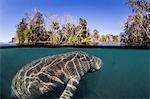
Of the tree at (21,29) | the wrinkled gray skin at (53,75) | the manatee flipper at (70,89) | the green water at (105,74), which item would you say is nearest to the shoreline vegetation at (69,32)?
the tree at (21,29)

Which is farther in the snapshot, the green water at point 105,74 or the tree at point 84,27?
the tree at point 84,27

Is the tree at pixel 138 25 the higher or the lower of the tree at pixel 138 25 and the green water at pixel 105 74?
the higher

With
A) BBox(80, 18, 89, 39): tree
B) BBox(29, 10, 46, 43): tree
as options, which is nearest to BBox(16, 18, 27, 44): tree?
BBox(29, 10, 46, 43): tree

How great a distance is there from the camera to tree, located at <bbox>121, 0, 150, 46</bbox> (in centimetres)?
434

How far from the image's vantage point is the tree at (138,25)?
14.3 feet

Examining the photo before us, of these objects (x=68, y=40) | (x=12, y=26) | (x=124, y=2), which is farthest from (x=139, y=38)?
(x=12, y=26)

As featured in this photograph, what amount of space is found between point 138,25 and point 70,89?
82.3 inches

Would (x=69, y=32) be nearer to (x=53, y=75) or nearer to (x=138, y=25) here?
(x=138, y=25)

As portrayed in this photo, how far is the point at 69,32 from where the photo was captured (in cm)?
430

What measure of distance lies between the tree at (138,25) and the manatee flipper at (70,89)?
1626 millimetres

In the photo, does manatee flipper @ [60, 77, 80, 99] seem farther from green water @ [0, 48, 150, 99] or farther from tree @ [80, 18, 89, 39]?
tree @ [80, 18, 89, 39]

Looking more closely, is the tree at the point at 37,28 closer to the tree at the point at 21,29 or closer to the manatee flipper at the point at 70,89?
the tree at the point at 21,29

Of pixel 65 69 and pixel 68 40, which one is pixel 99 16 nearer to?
pixel 68 40

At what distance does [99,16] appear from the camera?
14.1 feet
